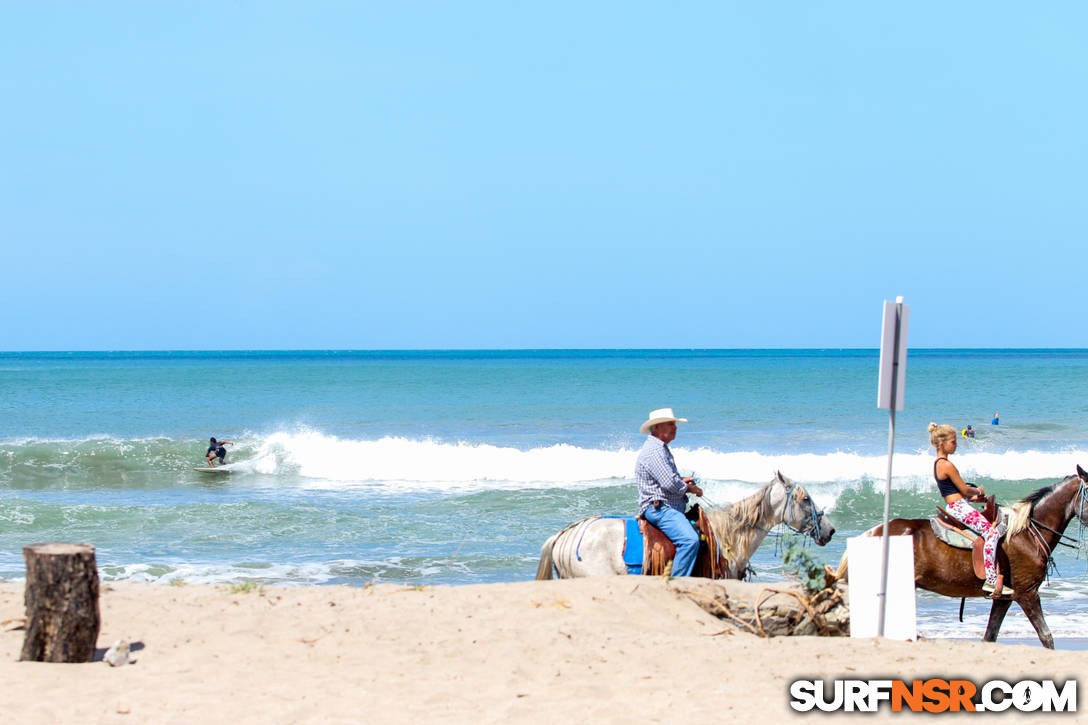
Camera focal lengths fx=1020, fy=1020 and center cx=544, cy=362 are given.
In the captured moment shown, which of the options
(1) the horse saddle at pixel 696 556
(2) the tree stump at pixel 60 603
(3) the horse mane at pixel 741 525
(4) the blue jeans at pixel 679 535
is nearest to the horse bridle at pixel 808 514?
(3) the horse mane at pixel 741 525

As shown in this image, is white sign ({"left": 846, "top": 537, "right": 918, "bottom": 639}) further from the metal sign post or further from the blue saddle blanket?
the blue saddle blanket

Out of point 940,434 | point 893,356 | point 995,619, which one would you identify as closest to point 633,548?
point 940,434

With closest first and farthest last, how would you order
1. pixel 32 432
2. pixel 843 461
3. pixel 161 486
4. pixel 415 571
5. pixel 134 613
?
pixel 134 613
pixel 415 571
pixel 161 486
pixel 843 461
pixel 32 432

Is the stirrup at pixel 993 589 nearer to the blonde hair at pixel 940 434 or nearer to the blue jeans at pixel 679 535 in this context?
the blonde hair at pixel 940 434

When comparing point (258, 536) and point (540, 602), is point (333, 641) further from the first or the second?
point (258, 536)

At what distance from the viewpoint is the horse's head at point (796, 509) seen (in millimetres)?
9602

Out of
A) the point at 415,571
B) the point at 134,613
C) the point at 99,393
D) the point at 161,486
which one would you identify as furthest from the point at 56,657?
the point at 99,393

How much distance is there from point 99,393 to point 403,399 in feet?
63.8

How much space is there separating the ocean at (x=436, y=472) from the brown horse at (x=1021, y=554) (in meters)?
1.23

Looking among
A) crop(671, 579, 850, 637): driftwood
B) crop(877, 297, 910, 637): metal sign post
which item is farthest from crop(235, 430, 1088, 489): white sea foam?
crop(877, 297, 910, 637): metal sign post

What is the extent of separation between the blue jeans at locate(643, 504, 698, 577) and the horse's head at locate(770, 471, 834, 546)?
1.15 meters

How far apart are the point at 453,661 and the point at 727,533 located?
11.8 feet

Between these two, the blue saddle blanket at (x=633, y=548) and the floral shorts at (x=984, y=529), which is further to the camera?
the floral shorts at (x=984, y=529)

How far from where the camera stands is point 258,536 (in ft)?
53.4
